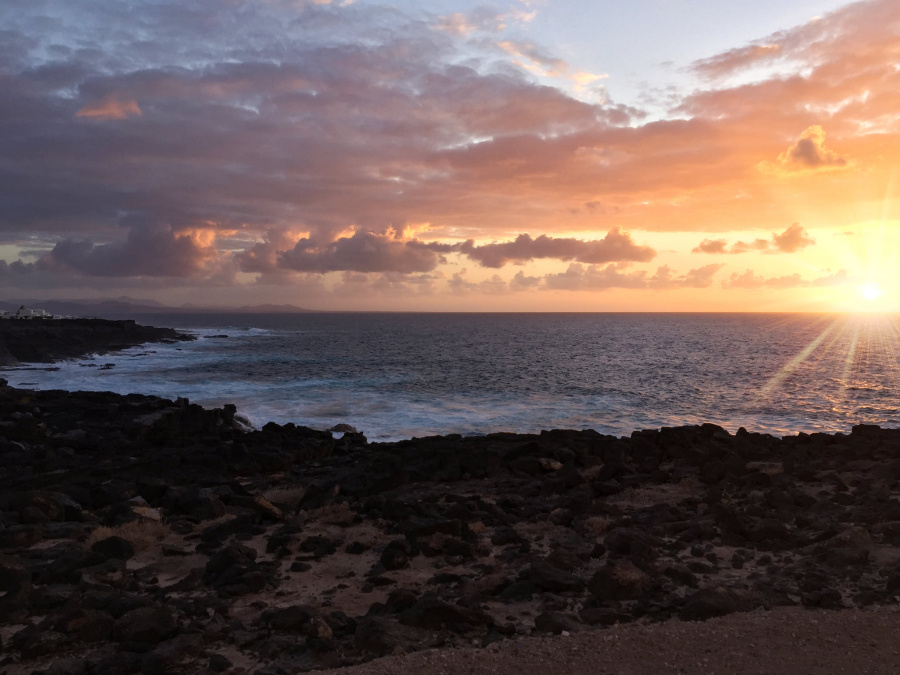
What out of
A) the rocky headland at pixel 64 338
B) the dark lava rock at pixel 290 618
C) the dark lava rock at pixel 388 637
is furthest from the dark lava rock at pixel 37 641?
the rocky headland at pixel 64 338

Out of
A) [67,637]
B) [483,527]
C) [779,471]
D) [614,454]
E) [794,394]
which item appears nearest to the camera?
[67,637]

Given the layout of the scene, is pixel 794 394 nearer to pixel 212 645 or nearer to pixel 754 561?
pixel 754 561

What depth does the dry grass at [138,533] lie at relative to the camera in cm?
1388

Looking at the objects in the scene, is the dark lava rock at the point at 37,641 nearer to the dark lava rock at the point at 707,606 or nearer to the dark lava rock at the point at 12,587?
the dark lava rock at the point at 12,587

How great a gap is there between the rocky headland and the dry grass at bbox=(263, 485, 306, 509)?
62.6m

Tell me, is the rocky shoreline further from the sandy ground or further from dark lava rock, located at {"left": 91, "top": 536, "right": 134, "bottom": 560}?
the sandy ground

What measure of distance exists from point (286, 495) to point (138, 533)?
17.5ft

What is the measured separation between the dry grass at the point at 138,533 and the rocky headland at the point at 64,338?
64.9 meters

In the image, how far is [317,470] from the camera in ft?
79.1

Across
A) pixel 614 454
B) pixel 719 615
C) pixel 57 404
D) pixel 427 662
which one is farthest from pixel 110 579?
pixel 57 404

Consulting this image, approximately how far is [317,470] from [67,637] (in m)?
14.8

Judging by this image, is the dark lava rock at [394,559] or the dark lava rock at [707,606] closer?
the dark lava rock at [707,606]

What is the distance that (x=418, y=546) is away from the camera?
13391 mm

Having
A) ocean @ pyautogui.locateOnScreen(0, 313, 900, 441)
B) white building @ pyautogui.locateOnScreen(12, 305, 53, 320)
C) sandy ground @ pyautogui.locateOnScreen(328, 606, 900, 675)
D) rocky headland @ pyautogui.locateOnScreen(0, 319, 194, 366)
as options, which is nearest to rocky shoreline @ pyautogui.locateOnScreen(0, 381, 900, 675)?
sandy ground @ pyautogui.locateOnScreen(328, 606, 900, 675)
